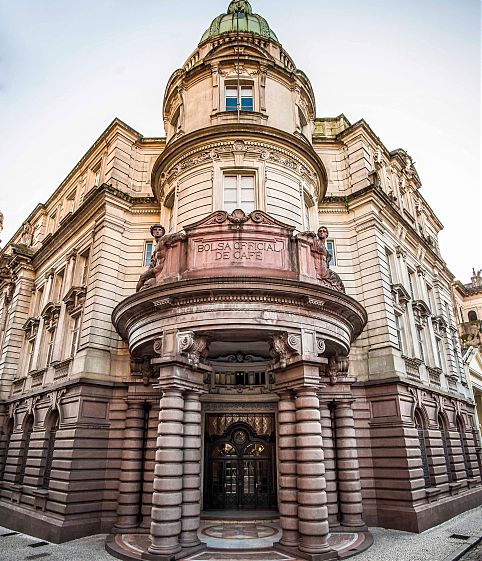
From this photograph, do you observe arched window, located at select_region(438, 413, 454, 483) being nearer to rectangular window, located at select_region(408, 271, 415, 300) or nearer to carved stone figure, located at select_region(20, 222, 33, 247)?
rectangular window, located at select_region(408, 271, 415, 300)

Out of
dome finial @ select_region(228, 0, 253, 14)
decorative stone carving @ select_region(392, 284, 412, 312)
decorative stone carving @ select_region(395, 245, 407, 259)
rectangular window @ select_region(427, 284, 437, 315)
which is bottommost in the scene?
decorative stone carving @ select_region(392, 284, 412, 312)

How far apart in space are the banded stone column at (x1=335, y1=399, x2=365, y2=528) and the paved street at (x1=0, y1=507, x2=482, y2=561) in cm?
100

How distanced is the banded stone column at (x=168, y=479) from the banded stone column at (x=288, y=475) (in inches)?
111

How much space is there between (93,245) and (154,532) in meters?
13.0

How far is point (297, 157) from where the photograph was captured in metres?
17.9

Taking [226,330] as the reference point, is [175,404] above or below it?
below

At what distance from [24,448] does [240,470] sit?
10604 millimetres

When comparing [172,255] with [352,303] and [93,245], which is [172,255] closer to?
[352,303]

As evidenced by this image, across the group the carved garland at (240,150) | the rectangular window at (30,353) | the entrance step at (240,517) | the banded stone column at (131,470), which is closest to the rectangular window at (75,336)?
the banded stone column at (131,470)

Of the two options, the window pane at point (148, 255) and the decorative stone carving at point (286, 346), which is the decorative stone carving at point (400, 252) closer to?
the decorative stone carving at point (286, 346)

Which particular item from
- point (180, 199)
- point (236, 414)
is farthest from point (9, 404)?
point (180, 199)

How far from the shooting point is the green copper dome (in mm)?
23562

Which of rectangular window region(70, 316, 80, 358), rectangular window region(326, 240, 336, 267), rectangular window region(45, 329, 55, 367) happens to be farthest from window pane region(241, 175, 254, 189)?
rectangular window region(45, 329, 55, 367)

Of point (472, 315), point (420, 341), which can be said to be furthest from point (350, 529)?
point (472, 315)
